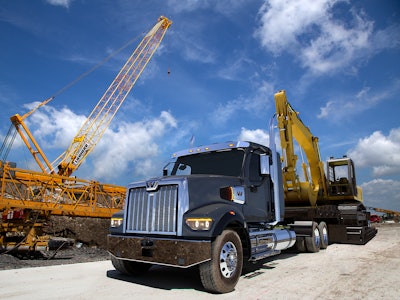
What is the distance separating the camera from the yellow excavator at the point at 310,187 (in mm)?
11828

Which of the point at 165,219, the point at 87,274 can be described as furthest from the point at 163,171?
the point at 87,274

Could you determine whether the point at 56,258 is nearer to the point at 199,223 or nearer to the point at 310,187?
the point at 199,223

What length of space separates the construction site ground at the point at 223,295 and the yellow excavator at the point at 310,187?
4040 mm

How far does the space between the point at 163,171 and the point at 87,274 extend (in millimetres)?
2757

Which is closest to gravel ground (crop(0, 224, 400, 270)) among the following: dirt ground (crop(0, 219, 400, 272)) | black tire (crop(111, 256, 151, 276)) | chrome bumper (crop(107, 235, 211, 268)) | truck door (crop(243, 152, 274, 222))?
dirt ground (crop(0, 219, 400, 272))

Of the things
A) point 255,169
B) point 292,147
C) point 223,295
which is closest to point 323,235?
point 292,147

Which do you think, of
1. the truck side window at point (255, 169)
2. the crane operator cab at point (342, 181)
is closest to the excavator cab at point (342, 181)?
the crane operator cab at point (342, 181)

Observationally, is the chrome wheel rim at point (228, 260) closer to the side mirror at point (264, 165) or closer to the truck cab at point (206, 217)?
the truck cab at point (206, 217)

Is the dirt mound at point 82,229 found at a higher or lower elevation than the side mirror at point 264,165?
lower

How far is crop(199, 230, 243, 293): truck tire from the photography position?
15.5ft

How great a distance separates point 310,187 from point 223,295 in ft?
29.2

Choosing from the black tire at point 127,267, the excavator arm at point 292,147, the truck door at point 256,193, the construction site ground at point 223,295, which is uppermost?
the excavator arm at point 292,147

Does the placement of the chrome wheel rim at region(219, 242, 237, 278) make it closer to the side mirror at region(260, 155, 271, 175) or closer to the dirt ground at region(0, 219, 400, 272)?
the side mirror at region(260, 155, 271, 175)

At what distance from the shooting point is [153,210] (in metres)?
5.42
